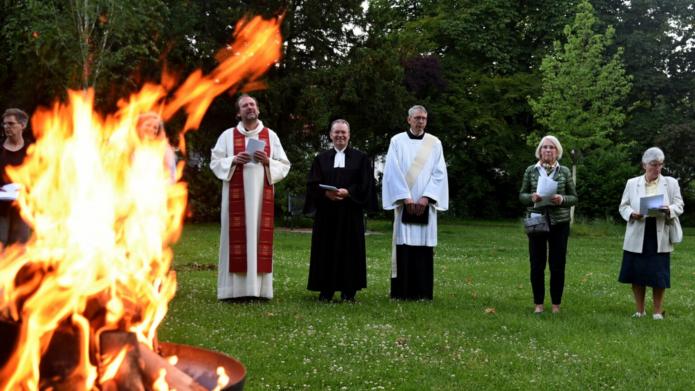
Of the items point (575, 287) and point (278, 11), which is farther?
point (278, 11)

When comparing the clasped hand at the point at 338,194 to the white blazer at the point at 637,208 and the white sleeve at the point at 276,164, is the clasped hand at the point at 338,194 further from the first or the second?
the white blazer at the point at 637,208

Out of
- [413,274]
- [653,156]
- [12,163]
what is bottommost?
[413,274]

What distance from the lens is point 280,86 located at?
2625 centimetres

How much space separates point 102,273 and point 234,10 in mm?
23143

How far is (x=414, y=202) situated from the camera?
1002 centimetres

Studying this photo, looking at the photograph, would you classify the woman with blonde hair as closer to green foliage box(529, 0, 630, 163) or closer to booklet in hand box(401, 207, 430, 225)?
booklet in hand box(401, 207, 430, 225)

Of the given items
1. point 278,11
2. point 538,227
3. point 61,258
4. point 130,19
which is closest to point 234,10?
point 278,11

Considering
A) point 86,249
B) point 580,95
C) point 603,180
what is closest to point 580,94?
point 580,95

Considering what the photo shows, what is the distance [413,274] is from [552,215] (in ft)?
6.62

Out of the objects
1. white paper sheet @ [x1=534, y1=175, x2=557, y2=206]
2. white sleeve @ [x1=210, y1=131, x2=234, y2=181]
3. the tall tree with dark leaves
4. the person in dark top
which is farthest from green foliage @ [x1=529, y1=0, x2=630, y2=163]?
the person in dark top

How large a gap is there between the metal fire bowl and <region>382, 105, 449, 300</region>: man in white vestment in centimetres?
610

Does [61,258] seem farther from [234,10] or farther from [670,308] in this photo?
[234,10]

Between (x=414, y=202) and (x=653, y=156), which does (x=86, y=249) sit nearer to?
(x=414, y=202)

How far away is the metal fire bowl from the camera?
12.0ft
